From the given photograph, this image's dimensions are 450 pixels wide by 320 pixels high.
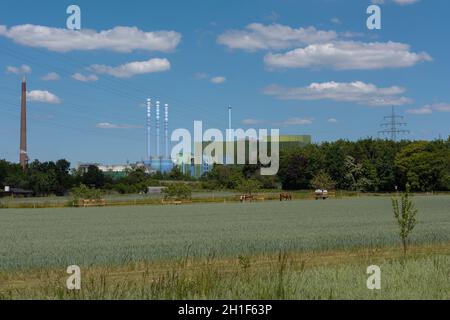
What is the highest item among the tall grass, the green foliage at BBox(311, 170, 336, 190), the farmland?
the green foliage at BBox(311, 170, 336, 190)

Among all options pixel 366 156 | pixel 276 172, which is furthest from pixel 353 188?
pixel 276 172

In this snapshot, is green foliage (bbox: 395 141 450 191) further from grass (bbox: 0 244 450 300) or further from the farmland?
grass (bbox: 0 244 450 300)

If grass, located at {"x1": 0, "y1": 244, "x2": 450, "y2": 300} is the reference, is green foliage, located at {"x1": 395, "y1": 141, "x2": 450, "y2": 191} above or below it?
above

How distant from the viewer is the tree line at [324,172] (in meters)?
158

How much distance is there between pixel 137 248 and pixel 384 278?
16.9 metres

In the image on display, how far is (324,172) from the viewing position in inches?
6727

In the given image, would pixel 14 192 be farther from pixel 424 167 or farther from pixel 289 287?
pixel 289 287

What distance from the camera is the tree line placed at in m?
158

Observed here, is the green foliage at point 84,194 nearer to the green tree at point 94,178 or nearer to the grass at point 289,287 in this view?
the green tree at point 94,178

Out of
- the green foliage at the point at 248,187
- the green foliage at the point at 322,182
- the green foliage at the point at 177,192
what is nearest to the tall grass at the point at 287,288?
the green foliage at the point at 177,192

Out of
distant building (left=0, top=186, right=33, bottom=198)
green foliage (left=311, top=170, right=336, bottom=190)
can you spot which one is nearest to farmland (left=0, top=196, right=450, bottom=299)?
distant building (left=0, top=186, right=33, bottom=198)

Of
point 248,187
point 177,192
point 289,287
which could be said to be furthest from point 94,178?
point 289,287
